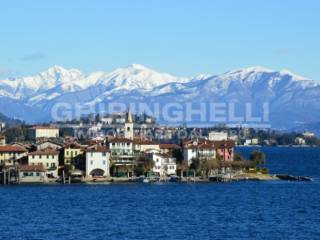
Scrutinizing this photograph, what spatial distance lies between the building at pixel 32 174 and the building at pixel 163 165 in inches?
323

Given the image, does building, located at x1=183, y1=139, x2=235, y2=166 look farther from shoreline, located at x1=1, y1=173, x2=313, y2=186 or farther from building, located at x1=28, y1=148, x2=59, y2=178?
building, located at x1=28, y1=148, x2=59, y2=178

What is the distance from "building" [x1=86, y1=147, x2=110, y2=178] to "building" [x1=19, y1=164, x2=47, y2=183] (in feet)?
10.0

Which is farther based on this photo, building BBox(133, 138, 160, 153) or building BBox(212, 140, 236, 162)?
building BBox(212, 140, 236, 162)

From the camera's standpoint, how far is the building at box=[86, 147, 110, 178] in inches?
2544

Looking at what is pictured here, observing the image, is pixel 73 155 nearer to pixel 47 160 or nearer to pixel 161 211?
pixel 47 160

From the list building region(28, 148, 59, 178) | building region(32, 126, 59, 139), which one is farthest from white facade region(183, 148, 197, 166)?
building region(32, 126, 59, 139)

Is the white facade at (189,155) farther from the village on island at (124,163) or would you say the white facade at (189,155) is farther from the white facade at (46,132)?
the white facade at (46,132)

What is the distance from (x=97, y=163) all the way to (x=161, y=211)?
20.5 m

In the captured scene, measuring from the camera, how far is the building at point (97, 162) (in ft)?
212

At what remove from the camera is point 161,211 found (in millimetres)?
44844

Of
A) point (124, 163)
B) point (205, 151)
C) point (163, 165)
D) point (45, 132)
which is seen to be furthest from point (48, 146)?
point (45, 132)

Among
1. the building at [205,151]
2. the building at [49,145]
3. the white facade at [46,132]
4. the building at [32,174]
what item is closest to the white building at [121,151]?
the building at [49,145]

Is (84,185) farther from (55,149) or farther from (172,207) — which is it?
(172,207)

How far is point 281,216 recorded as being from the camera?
4306 cm
